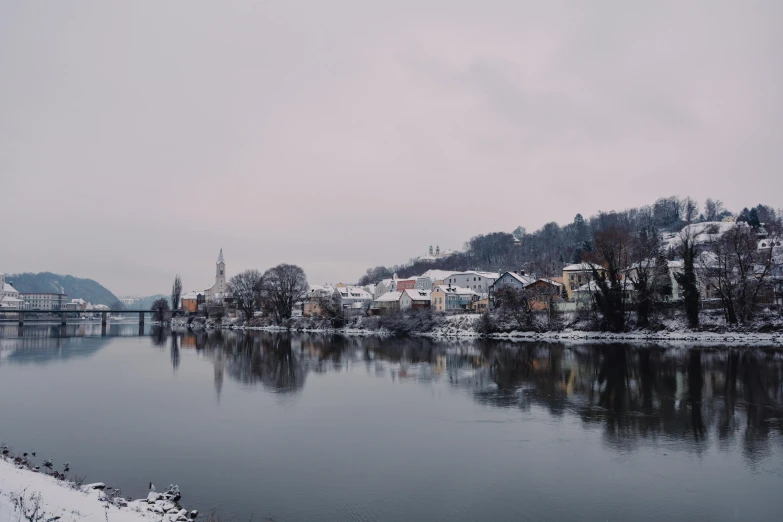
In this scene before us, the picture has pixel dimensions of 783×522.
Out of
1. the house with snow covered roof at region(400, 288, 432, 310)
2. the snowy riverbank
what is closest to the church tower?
the snowy riverbank

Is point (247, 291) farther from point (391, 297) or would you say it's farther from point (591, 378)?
point (591, 378)

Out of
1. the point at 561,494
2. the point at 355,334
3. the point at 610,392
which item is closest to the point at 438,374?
the point at 610,392

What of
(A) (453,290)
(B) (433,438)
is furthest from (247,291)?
(B) (433,438)

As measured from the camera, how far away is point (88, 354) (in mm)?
39375

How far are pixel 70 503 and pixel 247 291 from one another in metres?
75.7

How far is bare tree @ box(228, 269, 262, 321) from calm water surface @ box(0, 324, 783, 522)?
52531 mm

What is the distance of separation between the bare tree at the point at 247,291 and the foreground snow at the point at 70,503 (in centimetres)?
6936

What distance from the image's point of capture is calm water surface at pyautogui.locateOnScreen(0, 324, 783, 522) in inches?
363

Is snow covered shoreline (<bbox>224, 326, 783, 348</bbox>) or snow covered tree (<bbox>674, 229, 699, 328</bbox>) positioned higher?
snow covered tree (<bbox>674, 229, 699, 328</bbox>)

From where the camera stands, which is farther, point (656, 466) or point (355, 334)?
point (355, 334)

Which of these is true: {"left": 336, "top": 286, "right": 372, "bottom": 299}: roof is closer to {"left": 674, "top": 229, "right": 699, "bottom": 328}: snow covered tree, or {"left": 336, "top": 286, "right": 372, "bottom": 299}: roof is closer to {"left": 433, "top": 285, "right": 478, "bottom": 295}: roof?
{"left": 433, "top": 285, "right": 478, "bottom": 295}: roof

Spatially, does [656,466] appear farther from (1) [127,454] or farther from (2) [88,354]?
(2) [88,354]

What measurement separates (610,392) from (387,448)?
10.6m

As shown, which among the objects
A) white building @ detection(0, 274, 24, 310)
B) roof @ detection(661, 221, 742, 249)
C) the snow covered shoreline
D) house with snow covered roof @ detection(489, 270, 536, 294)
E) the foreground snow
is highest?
roof @ detection(661, 221, 742, 249)
